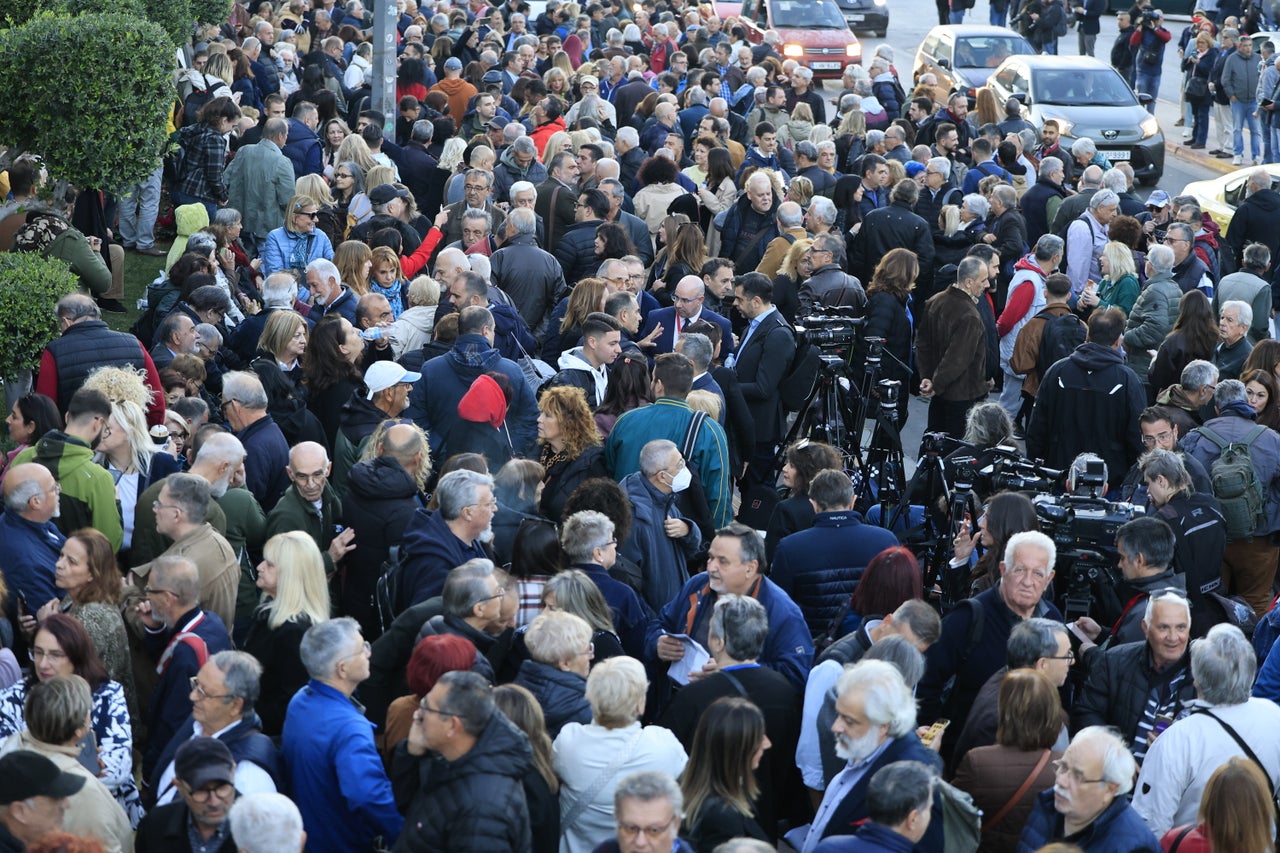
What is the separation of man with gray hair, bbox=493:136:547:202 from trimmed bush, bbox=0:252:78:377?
4.69 m

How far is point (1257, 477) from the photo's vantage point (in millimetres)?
8609

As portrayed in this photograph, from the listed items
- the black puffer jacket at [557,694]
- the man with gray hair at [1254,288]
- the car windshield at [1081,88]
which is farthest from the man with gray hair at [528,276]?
the car windshield at [1081,88]

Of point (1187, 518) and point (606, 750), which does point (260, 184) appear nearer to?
point (1187, 518)

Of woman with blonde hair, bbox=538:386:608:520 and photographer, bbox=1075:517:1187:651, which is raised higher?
woman with blonde hair, bbox=538:386:608:520

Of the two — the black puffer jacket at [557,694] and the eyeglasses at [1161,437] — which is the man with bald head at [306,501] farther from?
the eyeglasses at [1161,437]

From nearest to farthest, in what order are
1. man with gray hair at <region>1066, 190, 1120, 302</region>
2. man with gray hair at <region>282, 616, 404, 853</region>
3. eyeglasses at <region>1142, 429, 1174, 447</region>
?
1. man with gray hair at <region>282, 616, 404, 853</region>
2. eyeglasses at <region>1142, 429, 1174, 447</region>
3. man with gray hair at <region>1066, 190, 1120, 302</region>

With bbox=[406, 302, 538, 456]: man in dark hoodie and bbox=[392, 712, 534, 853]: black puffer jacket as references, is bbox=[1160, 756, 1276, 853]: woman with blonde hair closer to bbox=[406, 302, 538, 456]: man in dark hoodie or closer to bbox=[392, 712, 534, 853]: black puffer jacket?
bbox=[392, 712, 534, 853]: black puffer jacket

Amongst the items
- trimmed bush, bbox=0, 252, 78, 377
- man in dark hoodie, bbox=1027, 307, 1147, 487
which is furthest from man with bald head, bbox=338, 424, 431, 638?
man in dark hoodie, bbox=1027, 307, 1147, 487

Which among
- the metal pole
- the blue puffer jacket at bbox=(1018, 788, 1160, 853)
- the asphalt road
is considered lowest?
the asphalt road

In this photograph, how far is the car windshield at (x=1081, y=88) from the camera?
850 inches

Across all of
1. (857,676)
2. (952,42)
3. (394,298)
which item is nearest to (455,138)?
(394,298)

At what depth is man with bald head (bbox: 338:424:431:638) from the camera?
7.08 meters

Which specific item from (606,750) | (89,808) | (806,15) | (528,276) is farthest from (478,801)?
(806,15)

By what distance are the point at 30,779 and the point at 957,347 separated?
7.46m
